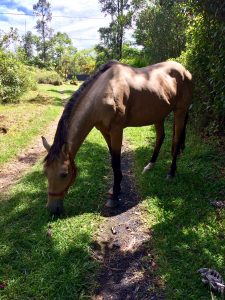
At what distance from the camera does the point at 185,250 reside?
3.46 m

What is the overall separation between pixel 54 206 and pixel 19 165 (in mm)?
2912

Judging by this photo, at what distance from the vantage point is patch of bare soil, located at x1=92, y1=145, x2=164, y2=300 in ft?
9.66

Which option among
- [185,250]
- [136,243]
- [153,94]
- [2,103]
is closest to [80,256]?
[136,243]

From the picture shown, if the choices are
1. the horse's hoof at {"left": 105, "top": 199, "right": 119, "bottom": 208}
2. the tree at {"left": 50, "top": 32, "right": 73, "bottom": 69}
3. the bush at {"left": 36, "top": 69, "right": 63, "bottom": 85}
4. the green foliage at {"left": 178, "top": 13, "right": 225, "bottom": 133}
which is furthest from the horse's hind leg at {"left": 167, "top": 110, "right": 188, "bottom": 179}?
the tree at {"left": 50, "top": 32, "right": 73, "bottom": 69}

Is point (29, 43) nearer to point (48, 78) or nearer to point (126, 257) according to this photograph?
point (48, 78)

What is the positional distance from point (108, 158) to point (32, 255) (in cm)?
359

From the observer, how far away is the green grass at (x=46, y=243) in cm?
292

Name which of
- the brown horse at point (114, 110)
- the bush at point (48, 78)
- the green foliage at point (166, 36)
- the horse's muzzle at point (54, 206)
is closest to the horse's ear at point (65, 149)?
the brown horse at point (114, 110)

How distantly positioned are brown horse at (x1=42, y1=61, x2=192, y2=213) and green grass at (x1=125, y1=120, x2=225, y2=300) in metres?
0.46

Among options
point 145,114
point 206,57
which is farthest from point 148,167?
point 206,57

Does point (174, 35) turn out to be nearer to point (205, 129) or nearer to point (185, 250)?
point (205, 129)

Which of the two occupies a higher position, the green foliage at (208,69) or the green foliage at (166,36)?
the green foliage at (166,36)

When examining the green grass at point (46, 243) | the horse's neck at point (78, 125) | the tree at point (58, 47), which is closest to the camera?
the green grass at point (46, 243)

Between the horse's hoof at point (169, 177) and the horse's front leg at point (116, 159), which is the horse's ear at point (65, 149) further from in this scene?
the horse's hoof at point (169, 177)
